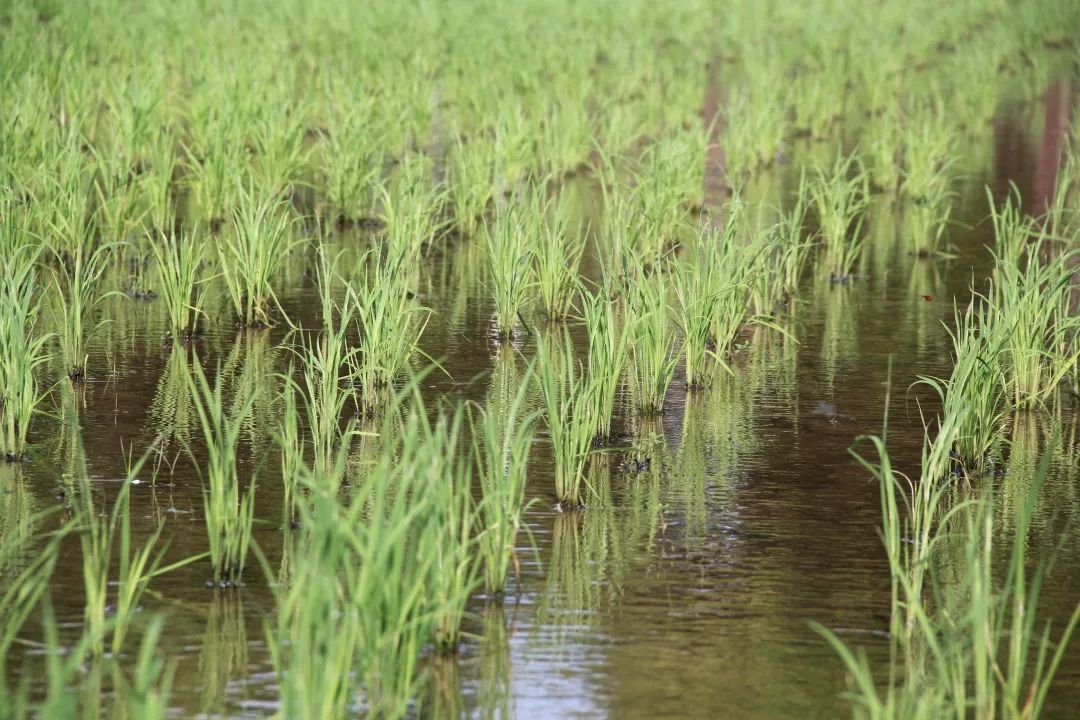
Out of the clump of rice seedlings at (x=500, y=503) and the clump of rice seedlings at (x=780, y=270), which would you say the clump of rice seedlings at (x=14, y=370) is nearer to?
the clump of rice seedlings at (x=500, y=503)

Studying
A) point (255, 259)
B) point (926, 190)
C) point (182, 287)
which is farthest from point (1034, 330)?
point (926, 190)

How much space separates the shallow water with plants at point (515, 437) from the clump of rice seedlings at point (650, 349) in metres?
0.03

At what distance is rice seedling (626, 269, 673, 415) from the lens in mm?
5988

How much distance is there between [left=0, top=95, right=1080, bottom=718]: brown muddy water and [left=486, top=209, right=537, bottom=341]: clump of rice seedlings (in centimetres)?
19

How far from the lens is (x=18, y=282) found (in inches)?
211

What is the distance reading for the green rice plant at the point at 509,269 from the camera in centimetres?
728

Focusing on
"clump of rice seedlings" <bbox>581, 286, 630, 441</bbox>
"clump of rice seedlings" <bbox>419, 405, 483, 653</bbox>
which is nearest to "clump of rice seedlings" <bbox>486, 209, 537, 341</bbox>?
"clump of rice seedlings" <bbox>581, 286, 630, 441</bbox>

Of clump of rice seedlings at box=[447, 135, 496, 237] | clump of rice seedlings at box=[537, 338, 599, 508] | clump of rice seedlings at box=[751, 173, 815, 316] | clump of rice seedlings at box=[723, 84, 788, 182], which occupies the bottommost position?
clump of rice seedlings at box=[537, 338, 599, 508]

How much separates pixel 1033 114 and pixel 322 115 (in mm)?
8292

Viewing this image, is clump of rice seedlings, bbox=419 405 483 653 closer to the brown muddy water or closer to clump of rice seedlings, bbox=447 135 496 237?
the brown muddy water

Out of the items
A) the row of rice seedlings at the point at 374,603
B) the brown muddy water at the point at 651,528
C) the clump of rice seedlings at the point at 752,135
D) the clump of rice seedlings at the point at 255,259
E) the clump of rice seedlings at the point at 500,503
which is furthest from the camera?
the clump of rice seedlings at the point at 752,135

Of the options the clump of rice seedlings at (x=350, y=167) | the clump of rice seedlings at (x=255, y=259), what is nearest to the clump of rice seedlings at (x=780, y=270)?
the clump of rice seedlings at (x=255, y=259)

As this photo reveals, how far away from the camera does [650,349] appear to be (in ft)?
20.0

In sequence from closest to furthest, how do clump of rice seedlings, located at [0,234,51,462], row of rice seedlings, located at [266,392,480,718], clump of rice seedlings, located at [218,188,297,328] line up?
row of rice seedlings, located at [266,392,480,718], clump of rice seedlings, located at [0,234,51,462], clump of rice seedlings, located at [218,188,297,328]
